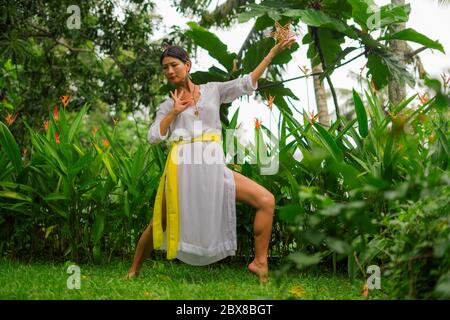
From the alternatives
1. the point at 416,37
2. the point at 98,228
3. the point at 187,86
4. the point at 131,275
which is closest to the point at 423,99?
the point at 416,37

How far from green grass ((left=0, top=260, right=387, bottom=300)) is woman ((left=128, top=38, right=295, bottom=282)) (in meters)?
0.19

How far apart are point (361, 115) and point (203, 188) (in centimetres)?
115

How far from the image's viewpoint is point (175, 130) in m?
3.79

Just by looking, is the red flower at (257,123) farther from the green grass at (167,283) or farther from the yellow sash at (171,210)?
the green grass at (167,283)

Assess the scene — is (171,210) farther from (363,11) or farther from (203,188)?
(363,11)

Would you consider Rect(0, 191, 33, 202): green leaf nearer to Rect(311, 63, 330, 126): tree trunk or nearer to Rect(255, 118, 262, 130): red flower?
Rect(255, 118, 262, 130): red flower

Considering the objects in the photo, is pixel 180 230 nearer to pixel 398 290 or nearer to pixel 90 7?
pixel 398 290

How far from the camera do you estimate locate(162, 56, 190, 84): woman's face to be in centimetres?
375

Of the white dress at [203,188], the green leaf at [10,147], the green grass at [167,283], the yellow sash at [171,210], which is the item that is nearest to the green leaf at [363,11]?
the white dress at [203,188]

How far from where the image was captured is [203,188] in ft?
12.1

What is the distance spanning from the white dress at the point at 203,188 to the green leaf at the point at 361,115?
0.73 metres

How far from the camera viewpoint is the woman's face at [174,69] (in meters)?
3.75

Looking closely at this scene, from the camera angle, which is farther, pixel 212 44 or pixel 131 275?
pixel 212 44

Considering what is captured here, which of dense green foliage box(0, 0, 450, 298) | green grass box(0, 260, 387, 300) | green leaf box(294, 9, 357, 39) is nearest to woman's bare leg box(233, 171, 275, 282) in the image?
green grass box(0, 260, 387, 300)
